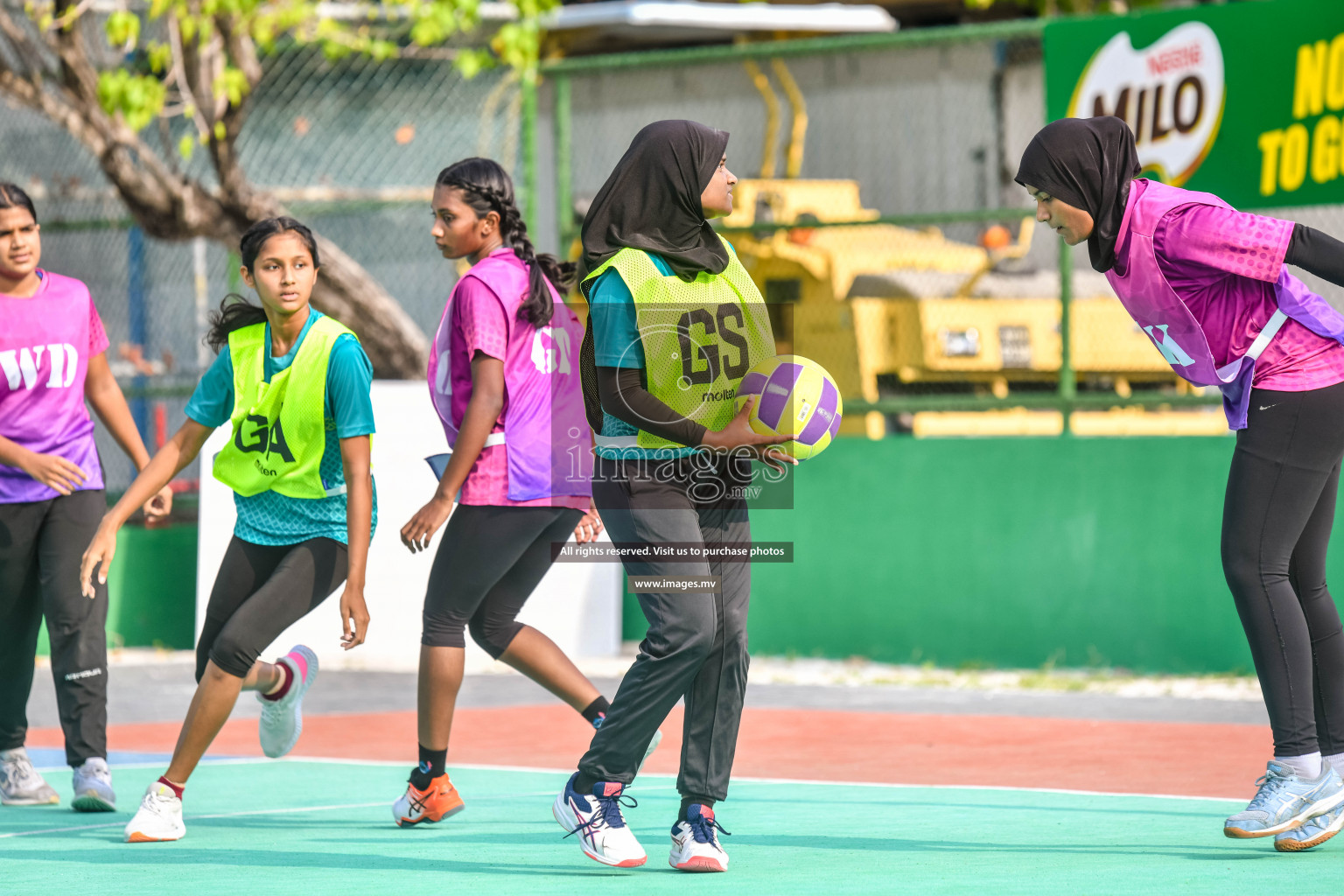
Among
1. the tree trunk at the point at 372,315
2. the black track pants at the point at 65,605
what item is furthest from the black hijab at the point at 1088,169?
the tree trunk at the point at 372,315

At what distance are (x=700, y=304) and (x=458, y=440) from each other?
3.87 feet

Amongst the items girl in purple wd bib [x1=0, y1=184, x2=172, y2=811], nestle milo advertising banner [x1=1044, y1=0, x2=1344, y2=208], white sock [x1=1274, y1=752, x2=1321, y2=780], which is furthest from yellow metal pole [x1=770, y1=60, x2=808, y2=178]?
white sock [x1=1274, y1=752, x2=1321, y2=780]

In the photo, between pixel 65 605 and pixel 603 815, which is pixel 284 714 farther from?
pixel 603 815

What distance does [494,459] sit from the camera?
6145 millimetres

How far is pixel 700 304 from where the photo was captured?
523 centimetres

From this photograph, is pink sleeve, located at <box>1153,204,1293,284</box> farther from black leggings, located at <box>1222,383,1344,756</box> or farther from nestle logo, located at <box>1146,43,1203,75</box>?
nestle logo, located at <box>1146,43,1203,75</box>

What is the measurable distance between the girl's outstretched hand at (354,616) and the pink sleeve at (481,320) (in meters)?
0.84

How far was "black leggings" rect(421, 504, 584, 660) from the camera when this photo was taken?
6.11 m

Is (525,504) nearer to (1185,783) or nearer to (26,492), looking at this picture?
(26,492)

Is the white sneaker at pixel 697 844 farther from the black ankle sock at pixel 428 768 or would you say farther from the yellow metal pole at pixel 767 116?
the yellow metal pole at pixel 767 116

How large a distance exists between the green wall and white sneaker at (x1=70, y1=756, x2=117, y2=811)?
537 centimetres

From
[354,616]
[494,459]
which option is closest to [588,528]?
[494,459]

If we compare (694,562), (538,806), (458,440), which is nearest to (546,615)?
(538,806)

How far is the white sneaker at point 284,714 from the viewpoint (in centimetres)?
632
